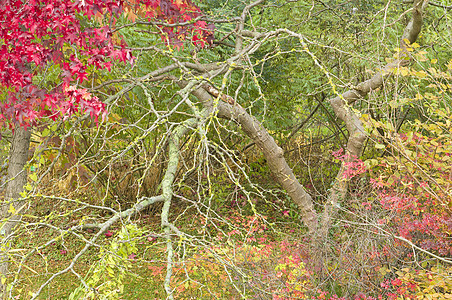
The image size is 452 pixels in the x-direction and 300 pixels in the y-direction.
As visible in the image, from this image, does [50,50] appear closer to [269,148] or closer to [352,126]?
[269,148]

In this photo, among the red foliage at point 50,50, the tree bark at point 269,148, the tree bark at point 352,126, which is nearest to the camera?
the red foliage at point 50,50

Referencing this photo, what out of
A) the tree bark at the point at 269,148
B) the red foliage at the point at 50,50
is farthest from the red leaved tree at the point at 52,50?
the tree bark at the point at 269,148

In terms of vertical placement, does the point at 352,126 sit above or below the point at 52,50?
below

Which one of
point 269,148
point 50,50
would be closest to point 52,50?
point 50,50

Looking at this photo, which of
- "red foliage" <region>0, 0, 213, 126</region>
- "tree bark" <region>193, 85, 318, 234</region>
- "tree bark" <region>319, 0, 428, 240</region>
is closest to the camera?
"red foliage" <region>0, 0, 213, 126</region>

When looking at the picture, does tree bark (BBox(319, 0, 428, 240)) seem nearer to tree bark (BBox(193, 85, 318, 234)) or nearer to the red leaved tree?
tree bark (BBox(193, 85, 318, 234))

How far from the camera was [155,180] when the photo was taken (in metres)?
7.84

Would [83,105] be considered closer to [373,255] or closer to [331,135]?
[373,255]

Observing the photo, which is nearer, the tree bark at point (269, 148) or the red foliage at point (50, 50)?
the red foliage at point (50, 50)

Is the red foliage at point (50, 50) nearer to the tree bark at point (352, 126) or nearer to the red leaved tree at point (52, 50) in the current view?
the red leaved tree at point (52, 50)

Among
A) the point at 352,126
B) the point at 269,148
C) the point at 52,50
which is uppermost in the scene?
→ the point at 52,50

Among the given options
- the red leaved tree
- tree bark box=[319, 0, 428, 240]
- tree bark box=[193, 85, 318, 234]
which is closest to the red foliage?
the red leaved tree

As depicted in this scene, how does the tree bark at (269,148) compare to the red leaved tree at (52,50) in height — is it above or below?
below

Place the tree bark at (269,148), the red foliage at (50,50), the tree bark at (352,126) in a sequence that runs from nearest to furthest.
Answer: the red foliage at (50,50) < the tree bark at (352,126) < the tree bark at (269,148)
